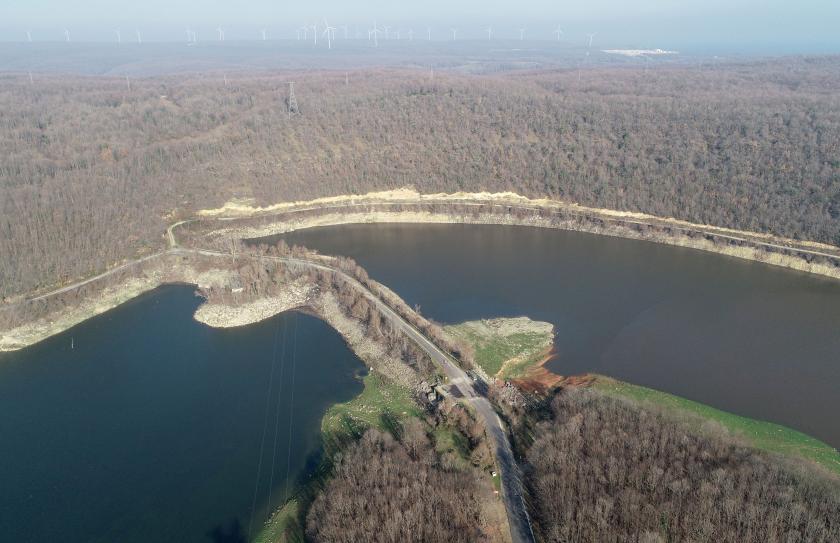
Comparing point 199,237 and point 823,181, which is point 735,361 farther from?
point 199,237

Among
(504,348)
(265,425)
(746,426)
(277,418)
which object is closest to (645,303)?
(504,348)

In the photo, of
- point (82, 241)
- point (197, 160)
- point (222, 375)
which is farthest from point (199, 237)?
point (222, 375)

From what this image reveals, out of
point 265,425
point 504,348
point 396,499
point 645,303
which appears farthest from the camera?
point 645,303

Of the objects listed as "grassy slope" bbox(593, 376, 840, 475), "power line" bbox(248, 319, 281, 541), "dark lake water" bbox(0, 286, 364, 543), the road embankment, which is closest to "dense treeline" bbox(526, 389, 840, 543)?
"grassy slope" bbox(593, 376, 840, 475)

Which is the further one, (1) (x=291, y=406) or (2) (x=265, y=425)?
(1) (x=291, y=406)

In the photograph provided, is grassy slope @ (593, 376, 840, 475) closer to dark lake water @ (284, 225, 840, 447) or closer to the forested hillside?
dark lake water @ (284, 225, 840, 447)

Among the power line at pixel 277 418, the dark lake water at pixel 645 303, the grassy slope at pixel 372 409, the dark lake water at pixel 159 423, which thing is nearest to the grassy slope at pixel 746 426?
the dark lake water at pixel 645 303

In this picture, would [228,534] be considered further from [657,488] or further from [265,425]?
[657,488]
